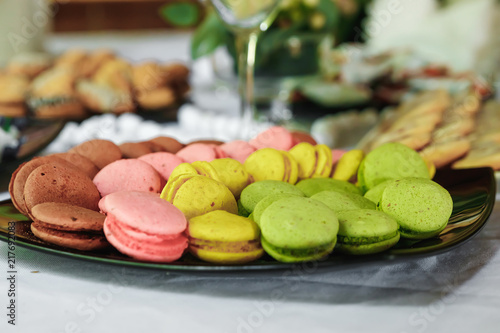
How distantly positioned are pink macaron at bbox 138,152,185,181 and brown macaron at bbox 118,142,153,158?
0.07 feet

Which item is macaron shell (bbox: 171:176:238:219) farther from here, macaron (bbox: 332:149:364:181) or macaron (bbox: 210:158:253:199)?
macaron (bbox: 332:149:364:181)

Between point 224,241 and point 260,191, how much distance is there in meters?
0.08

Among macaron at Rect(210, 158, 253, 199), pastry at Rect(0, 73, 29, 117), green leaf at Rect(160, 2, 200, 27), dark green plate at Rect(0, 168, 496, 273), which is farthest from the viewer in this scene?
green leaf at Rect(160, 2, 200, 27)

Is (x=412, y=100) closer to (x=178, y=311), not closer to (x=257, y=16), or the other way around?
(x=257, y=16)

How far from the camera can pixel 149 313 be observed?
31 cm

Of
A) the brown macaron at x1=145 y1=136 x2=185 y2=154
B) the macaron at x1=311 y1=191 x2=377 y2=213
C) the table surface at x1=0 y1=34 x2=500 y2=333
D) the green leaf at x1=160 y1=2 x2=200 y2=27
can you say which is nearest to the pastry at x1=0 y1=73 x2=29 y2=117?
the green leaf at x1=160 y1=2 x2=200 y2=27

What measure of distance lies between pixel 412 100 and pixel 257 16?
322 millimetres

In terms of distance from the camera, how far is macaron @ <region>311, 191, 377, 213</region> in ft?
1.19

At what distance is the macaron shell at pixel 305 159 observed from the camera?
0.45 metres

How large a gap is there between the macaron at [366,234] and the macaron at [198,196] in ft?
0.29

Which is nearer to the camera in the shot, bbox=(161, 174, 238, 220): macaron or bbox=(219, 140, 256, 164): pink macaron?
bbox=(161, 174, 238, 220): macaron

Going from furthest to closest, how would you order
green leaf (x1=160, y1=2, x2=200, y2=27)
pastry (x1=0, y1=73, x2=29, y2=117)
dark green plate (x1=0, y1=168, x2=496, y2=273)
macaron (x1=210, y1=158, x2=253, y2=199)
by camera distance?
green leaf (x1=160, y1=2, x2=200, y2=27), pastry (x1=0, y1=73, x2=29, y2=117), macaron (x1=210, y1=158, x2=253, y2=199), dark green plate (x1=0, y1=168, x2=496, y2=273)

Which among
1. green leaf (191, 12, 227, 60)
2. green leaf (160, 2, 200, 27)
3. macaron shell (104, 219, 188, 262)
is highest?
green leaf (160, 2, 200, 27)

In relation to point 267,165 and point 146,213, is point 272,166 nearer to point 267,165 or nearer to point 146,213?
point 267,165
